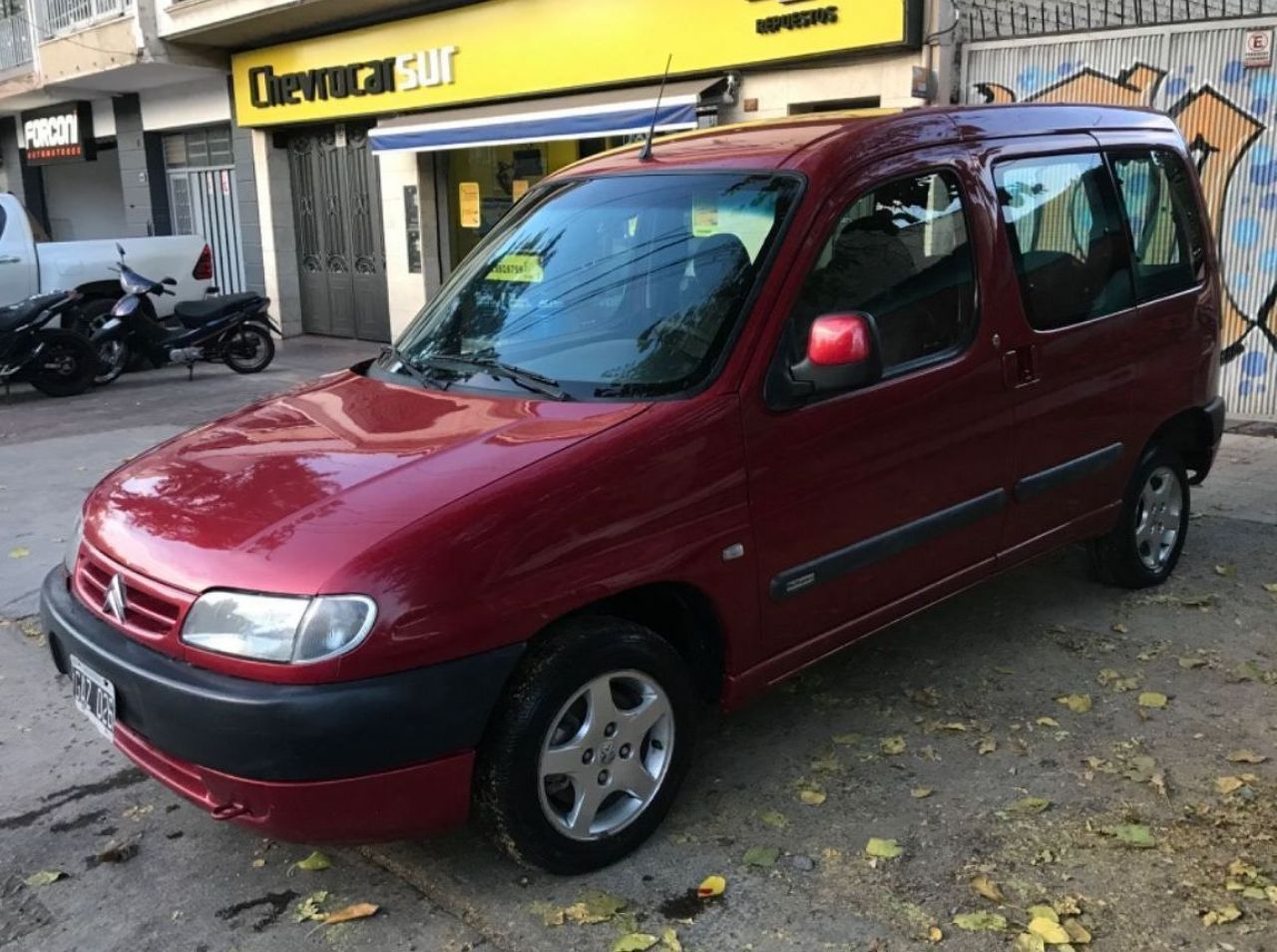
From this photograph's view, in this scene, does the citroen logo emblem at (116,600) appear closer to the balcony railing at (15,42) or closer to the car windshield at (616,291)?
the car windshield at (616,291)

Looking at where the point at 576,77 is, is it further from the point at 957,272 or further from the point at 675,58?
the point at 957,272

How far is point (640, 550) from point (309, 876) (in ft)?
4.18

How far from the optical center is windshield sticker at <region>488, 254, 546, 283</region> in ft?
12.6

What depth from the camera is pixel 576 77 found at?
37.5 feet

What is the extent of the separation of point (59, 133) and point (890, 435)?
21.5 meters

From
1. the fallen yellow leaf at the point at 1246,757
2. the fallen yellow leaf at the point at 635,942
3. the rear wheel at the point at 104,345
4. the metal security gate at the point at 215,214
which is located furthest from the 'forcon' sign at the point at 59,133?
the fallen yellow leaf at the point at 1246,757

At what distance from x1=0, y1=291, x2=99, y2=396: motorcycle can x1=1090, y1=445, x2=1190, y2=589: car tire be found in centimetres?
940

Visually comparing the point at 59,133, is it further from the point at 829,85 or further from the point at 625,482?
the point at 625,482

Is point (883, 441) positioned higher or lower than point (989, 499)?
higher

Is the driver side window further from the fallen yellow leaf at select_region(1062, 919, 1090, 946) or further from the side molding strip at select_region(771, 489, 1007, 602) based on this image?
the fallen yellow leaf at select_region(1062, 919, 1090, 946)

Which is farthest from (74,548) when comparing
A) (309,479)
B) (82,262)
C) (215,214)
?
(215,214)

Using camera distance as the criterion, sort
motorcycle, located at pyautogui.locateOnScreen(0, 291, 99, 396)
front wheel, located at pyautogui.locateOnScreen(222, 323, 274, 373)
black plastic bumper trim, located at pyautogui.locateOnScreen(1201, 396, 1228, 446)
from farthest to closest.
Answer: front wheel, located at pyautogui.locateOnScreen(222, 323, 274, 373) < motorcycle, located at pyautogui.locateOnScreen(0, 291, 99, 396) < black plastic bumper trim, located at pyautogui.locateOnScreen(1201, 396, 1228, 446)

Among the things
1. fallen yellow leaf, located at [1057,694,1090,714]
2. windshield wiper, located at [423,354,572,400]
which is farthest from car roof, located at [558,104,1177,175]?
fallen yellow leaf, located at [1057,694,1090,714]

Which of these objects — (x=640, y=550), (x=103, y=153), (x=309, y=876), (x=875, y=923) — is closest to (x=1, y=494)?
(x=309, y=876)
